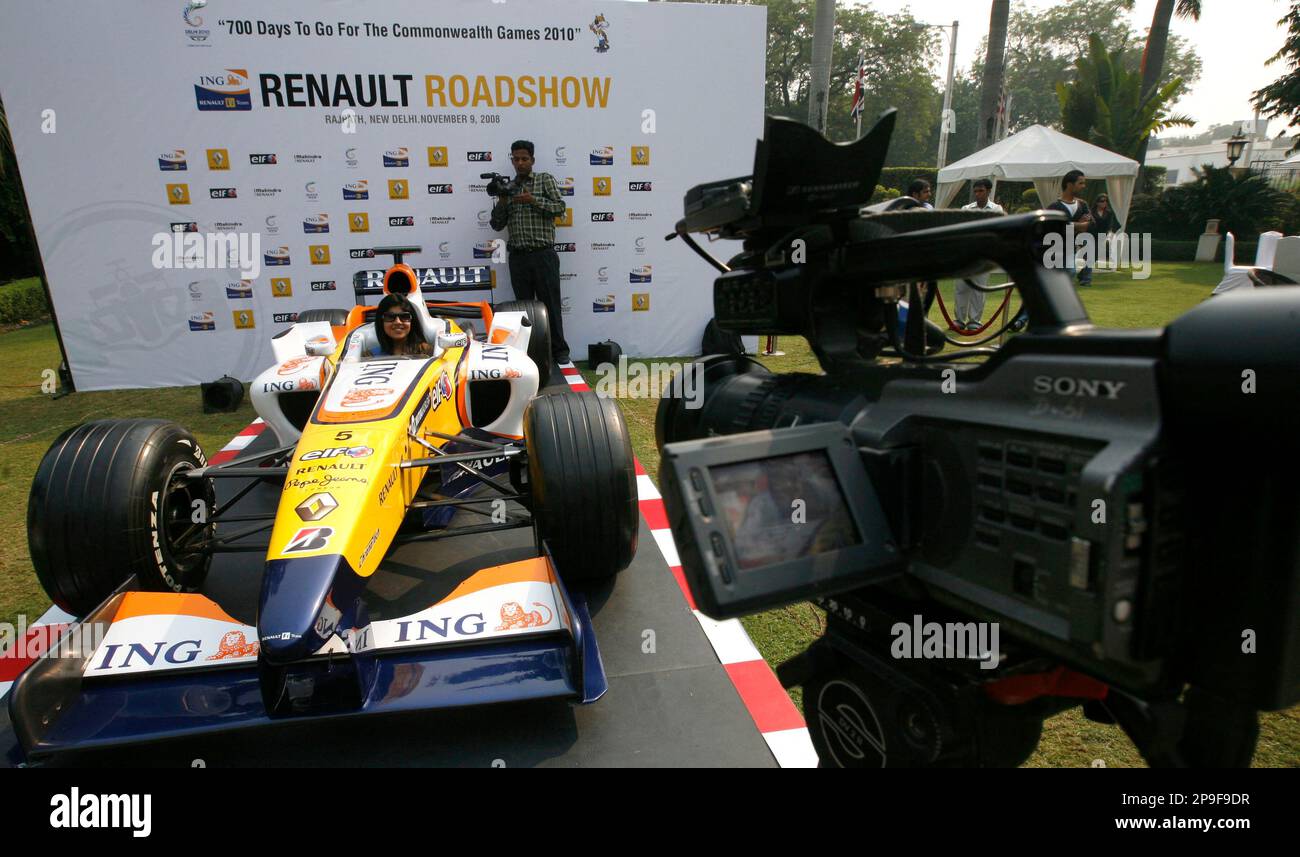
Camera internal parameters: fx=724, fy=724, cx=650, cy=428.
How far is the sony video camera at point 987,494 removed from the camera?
794 mm

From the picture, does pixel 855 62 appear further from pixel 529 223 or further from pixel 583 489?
pixel 583 489

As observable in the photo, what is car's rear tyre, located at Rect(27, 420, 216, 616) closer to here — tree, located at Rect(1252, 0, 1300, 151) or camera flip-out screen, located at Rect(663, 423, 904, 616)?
camera flip-out screen, located at Rect(663, 423, 904, 616)

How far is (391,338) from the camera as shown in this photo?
369 centimetres

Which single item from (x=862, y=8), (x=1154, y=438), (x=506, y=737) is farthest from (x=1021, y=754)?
(x=862, y=8)

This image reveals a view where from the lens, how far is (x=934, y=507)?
107 centimetres

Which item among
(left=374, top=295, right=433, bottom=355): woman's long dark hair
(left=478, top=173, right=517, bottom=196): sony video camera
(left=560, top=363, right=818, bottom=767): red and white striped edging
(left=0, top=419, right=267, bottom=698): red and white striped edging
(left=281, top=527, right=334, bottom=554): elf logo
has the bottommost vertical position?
(left=560, top=363, right=818, bottom=767): red and white striped edging

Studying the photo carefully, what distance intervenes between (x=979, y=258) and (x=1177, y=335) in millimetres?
335

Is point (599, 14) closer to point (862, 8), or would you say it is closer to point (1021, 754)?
point (1021, 754)

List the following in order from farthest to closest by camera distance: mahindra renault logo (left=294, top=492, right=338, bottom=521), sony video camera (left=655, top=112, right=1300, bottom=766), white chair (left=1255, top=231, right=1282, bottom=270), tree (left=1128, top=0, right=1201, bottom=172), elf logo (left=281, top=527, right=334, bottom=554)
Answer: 1. tree (left=1128, top=0, right=1201, bottom=172)
2. white chair (left=1255, top=231, right=1282, bottom=270)
3. mahindra renault logo (left=294, top=492, right=338, bottom=521)
4. elf logo (left=281, top=527, right=334, bottom=554)
5. sony video camera (left=655, top=112, right=1300, bottom=766)

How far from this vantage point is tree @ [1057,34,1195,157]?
19.3m

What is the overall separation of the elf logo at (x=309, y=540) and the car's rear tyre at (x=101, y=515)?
0.78 meters

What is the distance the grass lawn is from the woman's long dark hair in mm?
1491

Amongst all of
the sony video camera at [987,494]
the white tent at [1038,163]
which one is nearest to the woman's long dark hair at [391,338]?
the sony video camera at [987,494]

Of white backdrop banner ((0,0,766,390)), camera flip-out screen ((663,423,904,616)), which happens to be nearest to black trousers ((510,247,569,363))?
white backdrop banner ((0,0,766,390))
